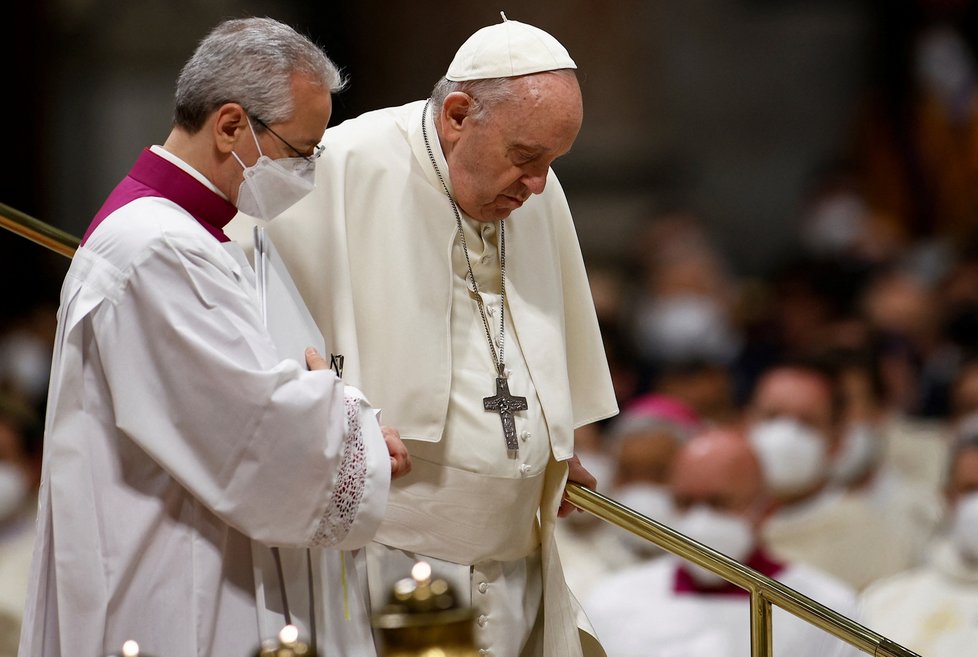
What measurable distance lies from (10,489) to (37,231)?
4556mm

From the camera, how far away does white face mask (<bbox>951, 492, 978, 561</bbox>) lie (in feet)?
24.1

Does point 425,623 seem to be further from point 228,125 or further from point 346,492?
point 228,125

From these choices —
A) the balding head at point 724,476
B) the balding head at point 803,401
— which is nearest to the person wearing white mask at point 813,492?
the balding head at point 803,401

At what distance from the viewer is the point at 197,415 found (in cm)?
326

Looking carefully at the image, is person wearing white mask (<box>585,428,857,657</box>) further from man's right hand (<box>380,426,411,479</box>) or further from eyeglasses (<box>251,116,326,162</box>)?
eyeglasses (<box>251,116,326,162</box>)

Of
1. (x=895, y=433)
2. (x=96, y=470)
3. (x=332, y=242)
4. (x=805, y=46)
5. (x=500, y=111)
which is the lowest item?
(x=895, y=433)

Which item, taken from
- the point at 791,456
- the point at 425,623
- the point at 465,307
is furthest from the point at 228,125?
the point at 791,456

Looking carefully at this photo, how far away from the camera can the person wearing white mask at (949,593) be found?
7.36m

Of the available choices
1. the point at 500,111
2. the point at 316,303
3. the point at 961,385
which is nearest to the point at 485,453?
the point at 316,303

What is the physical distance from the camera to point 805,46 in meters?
15.3

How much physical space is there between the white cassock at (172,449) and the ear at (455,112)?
674mm

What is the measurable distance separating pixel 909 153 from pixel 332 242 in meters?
12.0

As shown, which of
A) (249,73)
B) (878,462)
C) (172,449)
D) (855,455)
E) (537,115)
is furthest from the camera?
(878,462)

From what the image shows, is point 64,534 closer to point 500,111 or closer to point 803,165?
point 500,111
